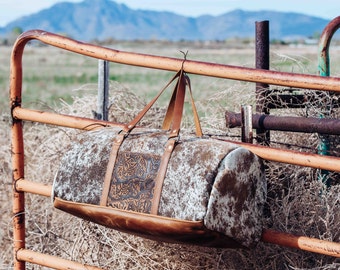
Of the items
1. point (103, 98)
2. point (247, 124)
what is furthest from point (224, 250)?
point (103, 98)

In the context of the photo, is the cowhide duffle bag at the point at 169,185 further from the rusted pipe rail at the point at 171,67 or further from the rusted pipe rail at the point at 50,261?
the rusted pipe rail at the point at 50,261

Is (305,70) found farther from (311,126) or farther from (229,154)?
(229,154)

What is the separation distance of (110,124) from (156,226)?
0.71 meters

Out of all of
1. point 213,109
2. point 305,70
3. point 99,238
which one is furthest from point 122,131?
point 305,70

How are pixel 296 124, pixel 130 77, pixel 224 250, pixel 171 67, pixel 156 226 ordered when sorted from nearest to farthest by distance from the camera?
pixel 156 226 → pixel 171 67 → pixel 296 124 → pixel 224 250 → pixel 130 77

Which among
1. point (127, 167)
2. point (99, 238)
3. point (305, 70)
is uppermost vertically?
point (305, 70)

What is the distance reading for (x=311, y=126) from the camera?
2.76 metres

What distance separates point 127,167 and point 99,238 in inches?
42.2

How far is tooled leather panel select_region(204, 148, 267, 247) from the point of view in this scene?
2230 millimetres

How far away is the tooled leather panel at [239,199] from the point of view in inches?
87.8

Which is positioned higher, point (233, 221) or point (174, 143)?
point (174, 143)

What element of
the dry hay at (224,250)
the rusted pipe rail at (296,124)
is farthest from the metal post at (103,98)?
the rusted pipe rail at (296,124)

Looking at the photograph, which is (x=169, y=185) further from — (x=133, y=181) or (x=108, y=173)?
(x=108, y=173)

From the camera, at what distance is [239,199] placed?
233cm
